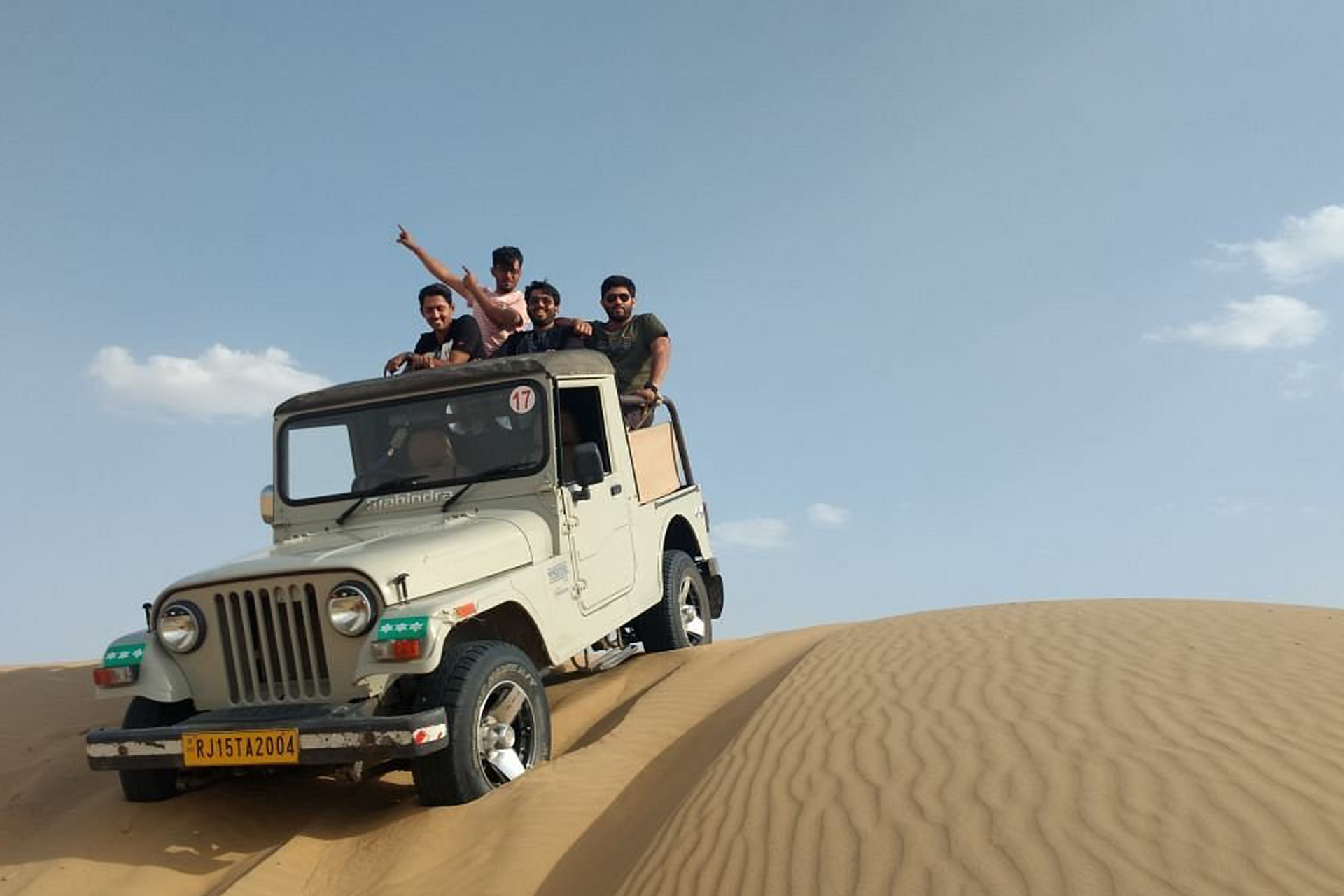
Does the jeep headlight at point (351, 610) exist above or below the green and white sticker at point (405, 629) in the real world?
above

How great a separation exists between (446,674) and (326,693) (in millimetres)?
602

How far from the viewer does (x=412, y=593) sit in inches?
170

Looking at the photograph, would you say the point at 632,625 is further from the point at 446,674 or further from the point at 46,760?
the point at 46,760

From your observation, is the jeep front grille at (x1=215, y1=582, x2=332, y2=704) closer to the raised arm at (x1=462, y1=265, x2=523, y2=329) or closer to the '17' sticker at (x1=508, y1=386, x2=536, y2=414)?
the '17' sticker at (x1=508, y1=386, x2=536, y2=414)

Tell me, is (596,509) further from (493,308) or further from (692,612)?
(493,308)

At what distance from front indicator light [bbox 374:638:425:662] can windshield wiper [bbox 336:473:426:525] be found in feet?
5.65

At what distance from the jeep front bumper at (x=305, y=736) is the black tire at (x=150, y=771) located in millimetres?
178

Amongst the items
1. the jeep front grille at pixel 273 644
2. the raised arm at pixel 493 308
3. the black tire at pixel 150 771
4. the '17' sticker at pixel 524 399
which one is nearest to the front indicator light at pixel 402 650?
the jeep front grille at pixel 273 644

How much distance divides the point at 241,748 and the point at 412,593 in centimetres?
95

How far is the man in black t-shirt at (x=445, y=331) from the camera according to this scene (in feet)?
23.2

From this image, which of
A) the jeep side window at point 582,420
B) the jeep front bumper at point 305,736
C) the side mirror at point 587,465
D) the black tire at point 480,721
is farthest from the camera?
the jeep side window at point 582,420

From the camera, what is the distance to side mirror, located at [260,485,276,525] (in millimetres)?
5918

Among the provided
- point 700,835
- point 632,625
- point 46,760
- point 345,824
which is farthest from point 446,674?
point 46,760

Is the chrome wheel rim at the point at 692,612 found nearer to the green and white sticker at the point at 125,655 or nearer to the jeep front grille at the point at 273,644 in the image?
the jeep front grille at the point at 273,644
